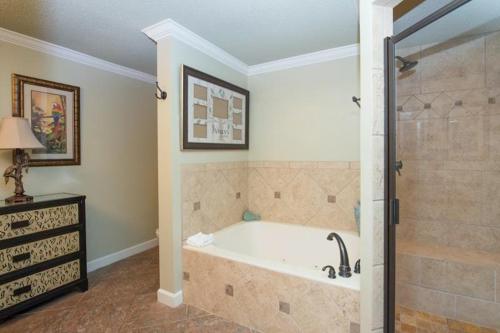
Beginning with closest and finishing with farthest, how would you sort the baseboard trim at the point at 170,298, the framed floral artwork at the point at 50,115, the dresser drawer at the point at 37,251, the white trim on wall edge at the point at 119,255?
the dresser drawer at the point at 37,251
the baseboard trim at the point at 170,298
the framed floral artwork at the point at 50,115
the white trim on wall edge at the point at 119,255

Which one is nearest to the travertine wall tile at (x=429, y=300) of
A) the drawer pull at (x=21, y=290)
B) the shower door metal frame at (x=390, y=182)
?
the shower door metal frame at (x=390, y=182)

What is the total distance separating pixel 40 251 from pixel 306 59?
116 inches

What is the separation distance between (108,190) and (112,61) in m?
1.44

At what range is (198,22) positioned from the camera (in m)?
2.02

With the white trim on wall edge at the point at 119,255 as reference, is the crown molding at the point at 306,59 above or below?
above

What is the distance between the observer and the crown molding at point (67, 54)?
2176 mm

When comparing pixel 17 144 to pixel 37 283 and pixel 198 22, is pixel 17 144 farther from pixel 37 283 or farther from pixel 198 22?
pixel 198 22

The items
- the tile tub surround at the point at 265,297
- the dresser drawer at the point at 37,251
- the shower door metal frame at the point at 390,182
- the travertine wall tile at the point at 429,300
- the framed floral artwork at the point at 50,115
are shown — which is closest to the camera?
the shower door metal frame at the point at 390,182

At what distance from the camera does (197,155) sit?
7.80ft

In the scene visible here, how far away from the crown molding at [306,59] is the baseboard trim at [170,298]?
7.93ft

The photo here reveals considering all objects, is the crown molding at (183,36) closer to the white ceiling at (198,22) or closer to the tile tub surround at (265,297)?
the white ceiling at (198,22)

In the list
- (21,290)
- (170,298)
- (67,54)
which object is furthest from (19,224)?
(67,54)

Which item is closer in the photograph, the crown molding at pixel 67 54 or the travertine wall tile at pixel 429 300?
the travertine wall tile at pixel 429 300

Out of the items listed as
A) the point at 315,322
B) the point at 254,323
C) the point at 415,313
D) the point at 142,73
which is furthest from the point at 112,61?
the point at 415,313
